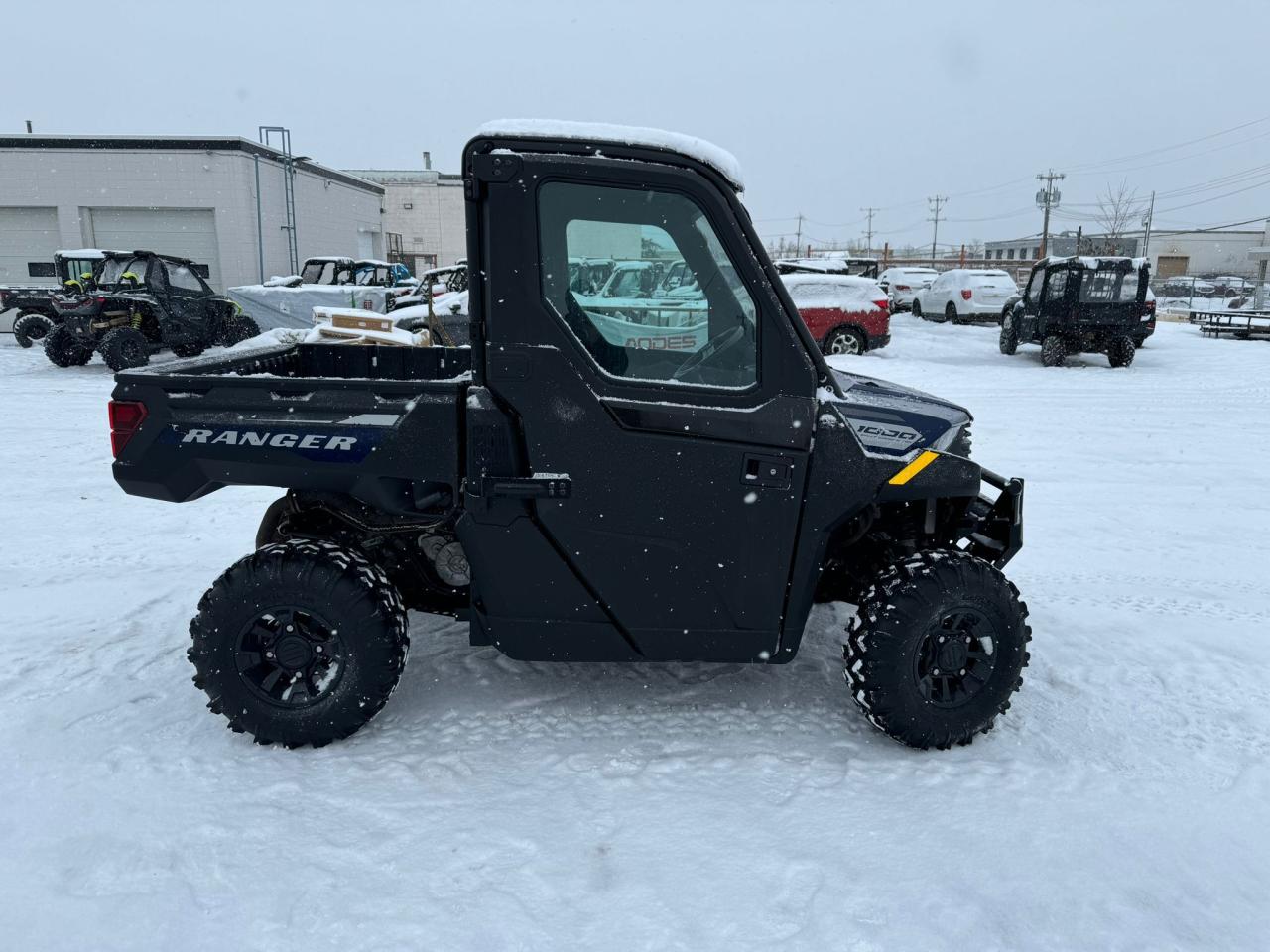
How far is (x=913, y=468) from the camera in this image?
321cm

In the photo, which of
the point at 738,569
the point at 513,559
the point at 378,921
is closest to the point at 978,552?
the point at 738,569

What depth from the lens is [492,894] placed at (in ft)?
8.35

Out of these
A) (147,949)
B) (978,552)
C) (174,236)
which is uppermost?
(174,236)

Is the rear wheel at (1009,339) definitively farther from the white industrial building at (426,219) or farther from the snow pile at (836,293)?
the white industrial building at (426,219)

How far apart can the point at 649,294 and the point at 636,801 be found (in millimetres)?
1752

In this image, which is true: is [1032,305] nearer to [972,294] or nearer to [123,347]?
[972,294]

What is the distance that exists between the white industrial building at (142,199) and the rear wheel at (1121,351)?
21.9m

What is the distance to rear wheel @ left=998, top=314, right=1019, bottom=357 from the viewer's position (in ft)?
57.0

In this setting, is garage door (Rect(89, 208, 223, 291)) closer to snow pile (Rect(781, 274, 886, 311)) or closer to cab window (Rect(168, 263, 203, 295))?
cab window (Rect(168, 263, 203, 295))

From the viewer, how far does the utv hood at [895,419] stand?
3225 mm

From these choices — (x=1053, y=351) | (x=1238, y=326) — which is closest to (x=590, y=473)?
(x=1053, y=351)

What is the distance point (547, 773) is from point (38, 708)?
6.91 feet

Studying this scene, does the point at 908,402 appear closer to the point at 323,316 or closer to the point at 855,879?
the point at 855,879

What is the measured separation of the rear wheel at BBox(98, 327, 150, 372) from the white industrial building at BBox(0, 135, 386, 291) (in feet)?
40.7
